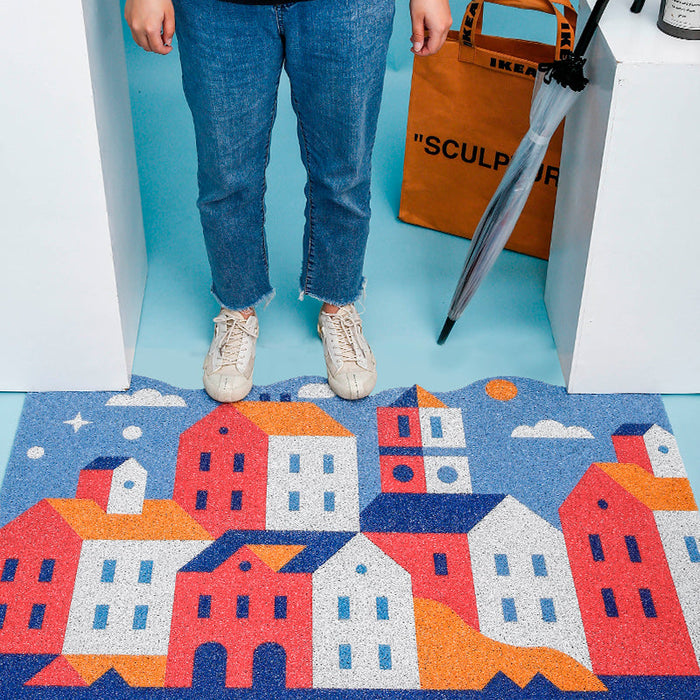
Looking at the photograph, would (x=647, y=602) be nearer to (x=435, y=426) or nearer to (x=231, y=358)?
(x=435, y=426)

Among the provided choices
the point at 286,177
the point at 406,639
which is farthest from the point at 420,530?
the point at 286,177

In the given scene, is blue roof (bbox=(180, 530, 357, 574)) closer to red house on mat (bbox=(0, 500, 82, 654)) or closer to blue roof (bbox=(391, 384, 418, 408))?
red house on mat (bbox=(0, 500, 82, 654))

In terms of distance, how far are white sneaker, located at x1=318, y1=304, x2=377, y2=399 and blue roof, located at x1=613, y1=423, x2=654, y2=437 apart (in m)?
0.44

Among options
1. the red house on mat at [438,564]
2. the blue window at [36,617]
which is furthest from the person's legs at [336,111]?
the blue window at [36,617]

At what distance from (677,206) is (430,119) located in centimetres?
58

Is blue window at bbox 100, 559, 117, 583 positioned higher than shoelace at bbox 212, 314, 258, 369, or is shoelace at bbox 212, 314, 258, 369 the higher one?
shoelace at bbox 212, 314, 258, 369

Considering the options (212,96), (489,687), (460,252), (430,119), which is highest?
(212,96)

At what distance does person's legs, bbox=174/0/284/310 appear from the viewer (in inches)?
48.5

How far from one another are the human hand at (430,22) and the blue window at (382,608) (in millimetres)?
806

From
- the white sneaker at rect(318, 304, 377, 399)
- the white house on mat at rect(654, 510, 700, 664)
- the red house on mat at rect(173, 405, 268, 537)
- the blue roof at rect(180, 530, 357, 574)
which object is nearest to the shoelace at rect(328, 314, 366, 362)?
the white sneaker at rect(318, 304, 377, 399)

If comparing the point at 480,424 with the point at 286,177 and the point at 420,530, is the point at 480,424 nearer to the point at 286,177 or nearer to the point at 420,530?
the point at 420,530

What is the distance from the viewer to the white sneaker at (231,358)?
5.27 ft

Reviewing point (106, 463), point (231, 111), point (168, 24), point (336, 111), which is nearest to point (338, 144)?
point (336, 111)

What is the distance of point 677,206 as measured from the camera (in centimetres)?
145
